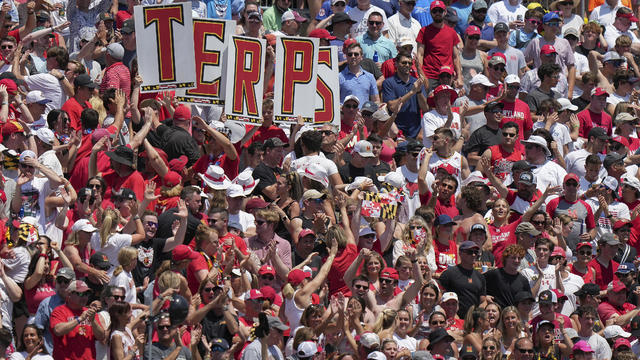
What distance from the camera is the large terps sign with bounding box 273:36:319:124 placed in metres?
19.6

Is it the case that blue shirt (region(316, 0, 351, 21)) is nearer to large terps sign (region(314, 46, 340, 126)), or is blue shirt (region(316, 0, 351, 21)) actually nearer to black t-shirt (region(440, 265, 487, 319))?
large terps sign (region(314, 46, 340, 126))

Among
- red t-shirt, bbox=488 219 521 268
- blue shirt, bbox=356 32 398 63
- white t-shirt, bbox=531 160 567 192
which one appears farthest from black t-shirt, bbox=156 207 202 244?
blue shirt, bbox=356 32 398 63

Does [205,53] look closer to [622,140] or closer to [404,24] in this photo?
[404,24]

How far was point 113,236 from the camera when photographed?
16.2 meters

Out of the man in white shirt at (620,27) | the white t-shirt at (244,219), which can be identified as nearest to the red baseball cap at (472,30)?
the man in white shirt at (620,27)

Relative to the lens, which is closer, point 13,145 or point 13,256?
point 13,256

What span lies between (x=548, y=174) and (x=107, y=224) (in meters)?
6.67

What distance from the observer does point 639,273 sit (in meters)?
19.8

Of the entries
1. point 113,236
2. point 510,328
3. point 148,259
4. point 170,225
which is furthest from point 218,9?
point 510,328

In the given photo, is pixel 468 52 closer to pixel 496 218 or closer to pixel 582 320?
pixel 496 218

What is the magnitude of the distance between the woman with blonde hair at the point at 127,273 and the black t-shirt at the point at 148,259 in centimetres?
48

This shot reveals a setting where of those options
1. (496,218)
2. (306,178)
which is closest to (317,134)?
(306,178)

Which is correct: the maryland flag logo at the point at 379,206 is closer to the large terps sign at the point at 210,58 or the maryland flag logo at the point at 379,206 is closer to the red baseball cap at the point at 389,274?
the red baseball cap at the point at 389,274

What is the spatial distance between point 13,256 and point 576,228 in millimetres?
7487
